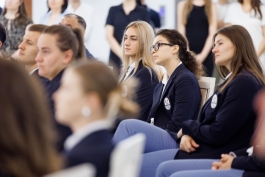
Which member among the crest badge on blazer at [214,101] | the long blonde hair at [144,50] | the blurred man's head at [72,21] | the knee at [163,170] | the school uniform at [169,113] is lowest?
the knee at [163,170]

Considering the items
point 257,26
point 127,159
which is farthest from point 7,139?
point 257,26

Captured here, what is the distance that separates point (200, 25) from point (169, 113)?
6.21 feet

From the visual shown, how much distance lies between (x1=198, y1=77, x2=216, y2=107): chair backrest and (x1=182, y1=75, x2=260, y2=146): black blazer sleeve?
2.18 ft

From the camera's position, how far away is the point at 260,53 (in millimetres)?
5449

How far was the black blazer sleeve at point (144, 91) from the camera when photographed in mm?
4289

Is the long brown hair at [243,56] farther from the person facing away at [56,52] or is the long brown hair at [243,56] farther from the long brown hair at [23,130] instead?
the long brown hair at [23,130]

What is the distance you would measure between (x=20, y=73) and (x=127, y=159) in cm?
50

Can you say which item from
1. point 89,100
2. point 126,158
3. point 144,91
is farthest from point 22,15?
point 126,158

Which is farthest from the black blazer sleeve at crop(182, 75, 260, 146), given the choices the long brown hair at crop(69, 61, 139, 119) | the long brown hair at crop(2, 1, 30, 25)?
the long brown hair at crop(2, 1, 30, 25)

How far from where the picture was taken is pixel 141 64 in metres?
4.43

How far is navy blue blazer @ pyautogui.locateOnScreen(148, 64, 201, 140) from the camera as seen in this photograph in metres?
3.81

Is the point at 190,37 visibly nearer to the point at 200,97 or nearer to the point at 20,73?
the point at 200,97

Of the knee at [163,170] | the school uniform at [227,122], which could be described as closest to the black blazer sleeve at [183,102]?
the school uniform at [227,122]

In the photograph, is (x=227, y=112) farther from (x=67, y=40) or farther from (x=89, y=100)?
(x=89, y=100)
